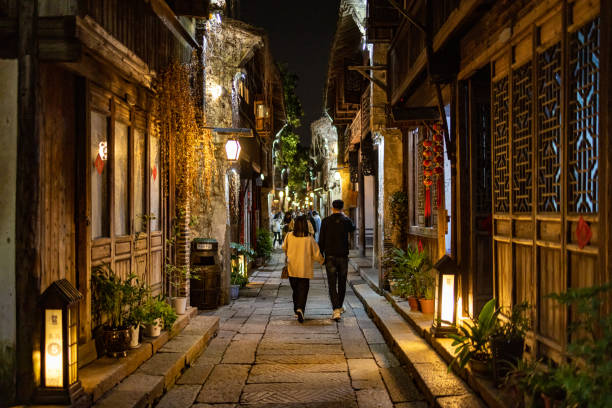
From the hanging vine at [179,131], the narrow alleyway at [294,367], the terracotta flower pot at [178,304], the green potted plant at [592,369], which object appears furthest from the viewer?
the terracotta flower pot at [178,304]

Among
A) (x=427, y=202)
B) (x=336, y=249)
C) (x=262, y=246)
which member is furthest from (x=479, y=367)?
(x=262, y=246)

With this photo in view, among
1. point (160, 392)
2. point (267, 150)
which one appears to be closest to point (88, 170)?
point (160, 392)

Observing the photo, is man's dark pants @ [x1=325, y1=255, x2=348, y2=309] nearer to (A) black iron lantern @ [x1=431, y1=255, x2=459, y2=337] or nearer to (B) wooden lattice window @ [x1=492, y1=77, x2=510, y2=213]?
(A) black iron lantern @ [x1=431, y1=255, x2=459, y2=337]

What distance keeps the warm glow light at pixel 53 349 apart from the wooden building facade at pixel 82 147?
0.51 ft

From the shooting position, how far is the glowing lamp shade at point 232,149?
14.1 metres

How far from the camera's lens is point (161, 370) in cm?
730

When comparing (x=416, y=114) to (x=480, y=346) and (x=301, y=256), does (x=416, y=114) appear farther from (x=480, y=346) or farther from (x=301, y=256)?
(x=480, y=346)

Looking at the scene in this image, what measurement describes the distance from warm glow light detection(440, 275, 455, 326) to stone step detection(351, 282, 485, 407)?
540mm

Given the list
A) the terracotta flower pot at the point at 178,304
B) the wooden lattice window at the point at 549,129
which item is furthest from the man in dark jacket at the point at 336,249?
the wooden lattice window at the point at 549,129

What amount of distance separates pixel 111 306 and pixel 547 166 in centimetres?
543

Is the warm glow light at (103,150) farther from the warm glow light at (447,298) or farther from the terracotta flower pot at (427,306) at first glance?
the terracotta flower pot at (427,306)

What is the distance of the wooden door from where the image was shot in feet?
15.3

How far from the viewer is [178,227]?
11.4m

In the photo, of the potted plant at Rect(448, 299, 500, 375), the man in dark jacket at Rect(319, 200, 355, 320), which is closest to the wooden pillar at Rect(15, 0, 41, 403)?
the potted plant at Rect(448, 299, 500, 375)
